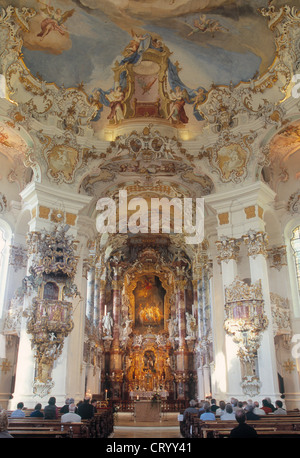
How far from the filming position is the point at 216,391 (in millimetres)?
17750

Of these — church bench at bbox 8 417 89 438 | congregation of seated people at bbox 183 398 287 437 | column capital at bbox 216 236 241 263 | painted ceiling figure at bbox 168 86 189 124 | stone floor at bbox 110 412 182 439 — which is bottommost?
stone floor at bbox 110 412 182 439

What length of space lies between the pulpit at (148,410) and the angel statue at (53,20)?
48.5 feet

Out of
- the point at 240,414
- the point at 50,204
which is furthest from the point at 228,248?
the point at 240,414

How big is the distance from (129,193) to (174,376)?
1332 cm

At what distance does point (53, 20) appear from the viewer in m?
15.0

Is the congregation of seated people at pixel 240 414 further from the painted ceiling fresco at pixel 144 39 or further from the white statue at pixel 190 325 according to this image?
the white statue at pixel 190 325

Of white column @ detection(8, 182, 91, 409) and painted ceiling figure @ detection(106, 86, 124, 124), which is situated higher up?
painted ceiling figure @ detection(106, 86, 124, 124)

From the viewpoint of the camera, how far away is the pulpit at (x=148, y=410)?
60.8 feet

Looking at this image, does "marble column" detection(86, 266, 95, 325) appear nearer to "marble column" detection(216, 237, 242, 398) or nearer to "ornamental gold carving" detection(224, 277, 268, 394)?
"marble column" detection(216, 237, 242, 398)

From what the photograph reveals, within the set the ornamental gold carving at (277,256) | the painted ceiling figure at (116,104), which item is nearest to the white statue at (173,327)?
the ornamental gold carving at (277,256)

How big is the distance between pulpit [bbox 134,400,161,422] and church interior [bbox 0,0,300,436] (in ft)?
8.76

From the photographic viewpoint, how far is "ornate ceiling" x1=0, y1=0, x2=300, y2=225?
14.8 m

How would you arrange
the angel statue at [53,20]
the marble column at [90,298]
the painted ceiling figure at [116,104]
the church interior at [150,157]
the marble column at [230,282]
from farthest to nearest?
1. the marble column at [90,298]
2. the painted ceiling figure at [116,104]
3. the angel statue at [53,20]
4. the church interior at [150,157]
5. the marble column at [230,282]

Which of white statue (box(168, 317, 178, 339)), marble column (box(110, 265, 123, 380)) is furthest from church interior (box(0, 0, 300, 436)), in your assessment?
marble column (box(110, 265, 123, 380))
